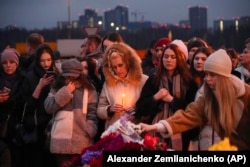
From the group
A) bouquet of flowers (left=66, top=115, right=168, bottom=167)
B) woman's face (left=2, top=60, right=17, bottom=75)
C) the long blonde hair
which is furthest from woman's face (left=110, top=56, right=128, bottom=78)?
bouquet of flowers (left=66, top=115, right=168, bottom=167)

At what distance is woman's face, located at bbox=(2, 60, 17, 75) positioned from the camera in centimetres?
965

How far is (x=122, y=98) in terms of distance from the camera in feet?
27.8

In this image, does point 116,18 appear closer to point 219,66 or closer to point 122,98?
point 122,98

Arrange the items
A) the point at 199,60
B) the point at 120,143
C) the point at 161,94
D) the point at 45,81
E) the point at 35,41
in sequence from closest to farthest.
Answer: the point at 120,143 → the point at 161,94 → the point at 199,60 → the point at 45,81 → the point at 35,41

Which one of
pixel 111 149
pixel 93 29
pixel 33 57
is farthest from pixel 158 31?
pixel 111 149

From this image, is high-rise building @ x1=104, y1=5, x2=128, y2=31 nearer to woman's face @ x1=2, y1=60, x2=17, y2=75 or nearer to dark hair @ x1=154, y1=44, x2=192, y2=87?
woman's face @ x1=2, y1=60, x2=17, y2=75

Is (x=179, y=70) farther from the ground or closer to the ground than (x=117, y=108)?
farther from the ground

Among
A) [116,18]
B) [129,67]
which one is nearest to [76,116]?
[129,67]

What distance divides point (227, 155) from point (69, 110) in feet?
12.6

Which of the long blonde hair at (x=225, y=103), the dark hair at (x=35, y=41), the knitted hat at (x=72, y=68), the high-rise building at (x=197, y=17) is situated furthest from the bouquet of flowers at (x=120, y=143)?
the high-rise building at (x=197, y=17)

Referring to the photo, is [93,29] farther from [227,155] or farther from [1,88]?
[227,155]

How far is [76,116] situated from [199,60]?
1.92 m

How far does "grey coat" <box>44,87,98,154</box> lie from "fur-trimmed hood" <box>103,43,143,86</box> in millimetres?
399

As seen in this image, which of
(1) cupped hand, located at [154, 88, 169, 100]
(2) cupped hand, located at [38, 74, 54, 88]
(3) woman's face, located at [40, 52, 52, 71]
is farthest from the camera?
(3) woman's face, located at [40, 52, 52, 71]
